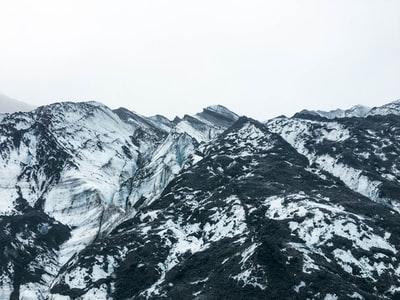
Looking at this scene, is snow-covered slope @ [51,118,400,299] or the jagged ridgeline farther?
the jagged ridgeline

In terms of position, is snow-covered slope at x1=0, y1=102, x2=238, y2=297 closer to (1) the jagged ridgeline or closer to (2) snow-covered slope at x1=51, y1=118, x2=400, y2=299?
(1) the jagged ridgeline

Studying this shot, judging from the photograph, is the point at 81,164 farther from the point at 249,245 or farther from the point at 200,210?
the point at 249,245

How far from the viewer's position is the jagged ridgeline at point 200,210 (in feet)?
232

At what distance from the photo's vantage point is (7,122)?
145 m

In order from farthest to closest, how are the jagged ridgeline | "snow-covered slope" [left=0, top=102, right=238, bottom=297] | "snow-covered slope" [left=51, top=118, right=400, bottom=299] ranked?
"snow-covered slope" [left=0, top=102, right=238, bottom=297]
the jagged ridgeline
"snow-covered slope" [left=51, top=118, right=400, bottom=299]

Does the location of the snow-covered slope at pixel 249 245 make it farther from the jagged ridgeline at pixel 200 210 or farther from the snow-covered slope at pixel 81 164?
the snow-covered slope at pixel 81 164

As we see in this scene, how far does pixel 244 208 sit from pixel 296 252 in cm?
2051


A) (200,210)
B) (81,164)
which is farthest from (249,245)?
(81,164)

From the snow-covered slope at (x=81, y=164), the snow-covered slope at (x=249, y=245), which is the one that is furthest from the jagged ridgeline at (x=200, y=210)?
the snow-covered slope at (x=81, y=164)

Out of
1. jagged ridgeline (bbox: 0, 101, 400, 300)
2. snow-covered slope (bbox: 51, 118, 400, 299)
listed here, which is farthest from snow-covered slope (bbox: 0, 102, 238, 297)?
snow-covered slope (bbox: 51, 118, 400, 299)

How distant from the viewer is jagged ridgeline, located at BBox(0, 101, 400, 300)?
232 ft

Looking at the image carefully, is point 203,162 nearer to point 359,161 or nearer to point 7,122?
point 359,161

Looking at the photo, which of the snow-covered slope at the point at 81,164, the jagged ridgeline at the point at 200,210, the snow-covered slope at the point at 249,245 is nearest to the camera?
the snow-covered slope at the point at 249,245

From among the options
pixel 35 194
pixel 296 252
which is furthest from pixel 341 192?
pixel 35 194
